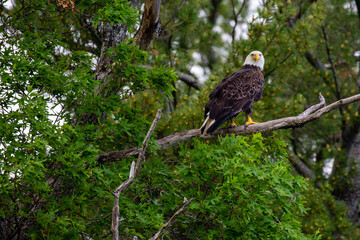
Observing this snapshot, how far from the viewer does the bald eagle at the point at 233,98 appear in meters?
5.34

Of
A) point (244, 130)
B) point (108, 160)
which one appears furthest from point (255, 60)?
point (108, 160)

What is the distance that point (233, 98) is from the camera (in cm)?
569

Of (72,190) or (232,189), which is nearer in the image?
(232,189)

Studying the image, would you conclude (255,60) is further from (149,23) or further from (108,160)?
(108,160)

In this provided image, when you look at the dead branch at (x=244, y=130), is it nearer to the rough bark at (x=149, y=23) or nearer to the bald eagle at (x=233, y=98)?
the bald eagle at (x=233, y=98)

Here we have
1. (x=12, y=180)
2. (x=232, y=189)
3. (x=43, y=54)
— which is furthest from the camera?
(x=43, y=54)

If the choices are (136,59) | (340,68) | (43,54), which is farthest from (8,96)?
(340,68)

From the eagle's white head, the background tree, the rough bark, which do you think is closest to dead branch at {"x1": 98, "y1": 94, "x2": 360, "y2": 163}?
the background tree

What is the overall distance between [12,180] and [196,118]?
11.1 ft

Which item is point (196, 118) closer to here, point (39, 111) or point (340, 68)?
point (39, 111)

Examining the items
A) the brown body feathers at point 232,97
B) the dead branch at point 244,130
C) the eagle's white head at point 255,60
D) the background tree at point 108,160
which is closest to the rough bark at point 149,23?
the background tree at point 108,160

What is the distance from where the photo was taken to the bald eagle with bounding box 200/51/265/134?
17.5 ft

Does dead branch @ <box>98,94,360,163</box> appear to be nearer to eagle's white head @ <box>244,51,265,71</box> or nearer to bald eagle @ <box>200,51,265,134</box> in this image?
bald eagle @ <box>200,51,265,134</box>

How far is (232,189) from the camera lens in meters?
4.26
